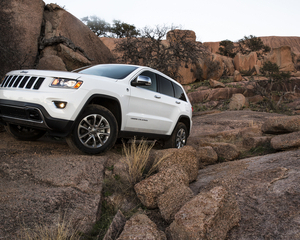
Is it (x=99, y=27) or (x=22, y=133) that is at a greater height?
(x=99, y=27)

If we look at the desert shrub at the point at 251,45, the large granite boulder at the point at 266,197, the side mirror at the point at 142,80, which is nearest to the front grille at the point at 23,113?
the side mirror at the point at 142,80

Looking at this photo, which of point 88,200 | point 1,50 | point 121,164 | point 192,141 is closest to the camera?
point 88,200

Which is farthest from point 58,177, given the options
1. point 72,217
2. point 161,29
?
point 161,29

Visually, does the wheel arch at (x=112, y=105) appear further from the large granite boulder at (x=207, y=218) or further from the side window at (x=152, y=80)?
the large granite boulder at (x=207, y=218)

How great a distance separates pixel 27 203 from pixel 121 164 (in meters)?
1.65

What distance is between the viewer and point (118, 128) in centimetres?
468

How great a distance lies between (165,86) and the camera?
237 inches

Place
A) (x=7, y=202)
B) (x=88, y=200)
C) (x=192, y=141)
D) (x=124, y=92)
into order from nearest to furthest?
1. (x=7, y=202)
2. (x=88, y=200)
3. (x=124, y=92)
4. (x=192, y=141)

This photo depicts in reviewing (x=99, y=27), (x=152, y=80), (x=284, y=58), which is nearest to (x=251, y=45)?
(x=284, y=58)

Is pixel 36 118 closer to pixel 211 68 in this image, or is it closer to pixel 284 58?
pixel 211 68

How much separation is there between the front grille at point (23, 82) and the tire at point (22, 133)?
0.85 metres

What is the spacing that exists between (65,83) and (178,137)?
3393 mm

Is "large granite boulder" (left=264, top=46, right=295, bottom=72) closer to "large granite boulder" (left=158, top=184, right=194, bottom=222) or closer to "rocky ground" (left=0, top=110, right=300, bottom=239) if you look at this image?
"rocky ground" (left=0, top=110, right=300, bottom=239)

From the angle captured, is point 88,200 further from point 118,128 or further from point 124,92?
point 124,92
